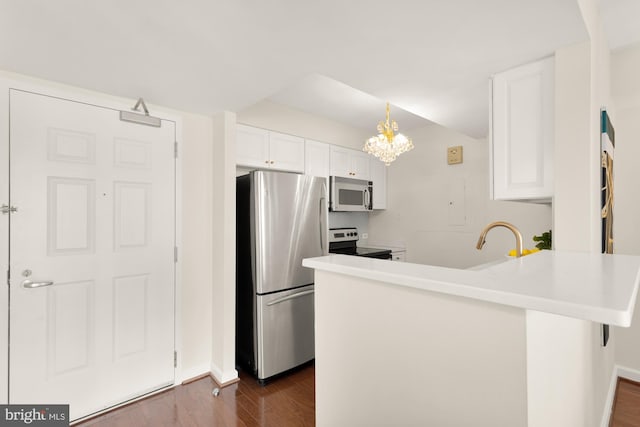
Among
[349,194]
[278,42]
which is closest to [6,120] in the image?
[278,42]

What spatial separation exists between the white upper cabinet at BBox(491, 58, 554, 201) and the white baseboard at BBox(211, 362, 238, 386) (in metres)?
2.32

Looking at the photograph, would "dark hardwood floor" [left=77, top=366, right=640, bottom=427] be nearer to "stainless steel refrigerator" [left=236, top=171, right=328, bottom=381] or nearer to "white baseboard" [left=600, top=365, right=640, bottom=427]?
"white baseboard" [left=600, top=365, right=640, bottom=427]

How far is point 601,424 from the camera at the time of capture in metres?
1.80

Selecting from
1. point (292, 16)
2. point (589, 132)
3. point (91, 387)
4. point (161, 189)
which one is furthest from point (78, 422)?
point (589, 132)

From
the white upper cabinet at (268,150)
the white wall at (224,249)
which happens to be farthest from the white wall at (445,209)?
the white wall at (224,249)

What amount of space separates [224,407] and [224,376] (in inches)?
12.6

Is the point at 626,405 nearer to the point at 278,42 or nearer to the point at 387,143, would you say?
the point at 387,143

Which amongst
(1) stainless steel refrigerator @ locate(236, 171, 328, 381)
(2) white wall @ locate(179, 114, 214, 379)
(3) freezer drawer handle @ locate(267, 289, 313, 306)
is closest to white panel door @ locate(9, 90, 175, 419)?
(2) white wall @ locate(179, 114, 214, 379)

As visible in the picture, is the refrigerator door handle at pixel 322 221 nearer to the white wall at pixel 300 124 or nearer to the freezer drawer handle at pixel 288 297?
the freezer drawer handle at pixel 288 297

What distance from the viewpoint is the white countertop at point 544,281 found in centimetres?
67

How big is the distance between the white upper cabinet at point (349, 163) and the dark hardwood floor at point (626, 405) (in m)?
3.05

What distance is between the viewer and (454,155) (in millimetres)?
3721

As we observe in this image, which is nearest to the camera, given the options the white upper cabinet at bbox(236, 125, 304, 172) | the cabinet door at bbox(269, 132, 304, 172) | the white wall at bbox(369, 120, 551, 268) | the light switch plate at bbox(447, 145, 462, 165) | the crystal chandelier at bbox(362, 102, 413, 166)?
the crystal chandelier at bbox(362, 102, 413, 166)

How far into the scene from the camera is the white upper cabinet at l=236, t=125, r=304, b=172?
2936 millimetres
